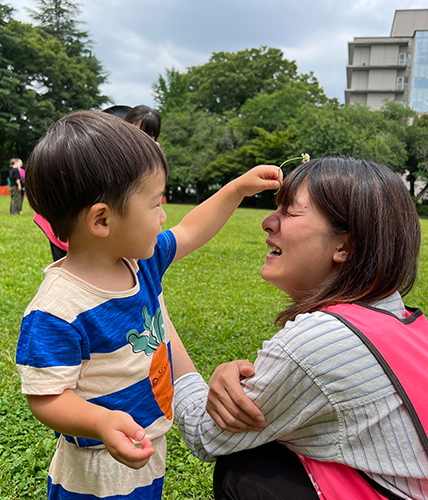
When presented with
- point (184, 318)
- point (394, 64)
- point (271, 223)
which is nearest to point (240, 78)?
point (394, 64)

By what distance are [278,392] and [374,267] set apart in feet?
1.57

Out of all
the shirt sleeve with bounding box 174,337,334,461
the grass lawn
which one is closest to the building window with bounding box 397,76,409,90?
the grass lawn

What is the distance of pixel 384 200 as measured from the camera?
1.48 meters

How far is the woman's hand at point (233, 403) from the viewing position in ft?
4.44

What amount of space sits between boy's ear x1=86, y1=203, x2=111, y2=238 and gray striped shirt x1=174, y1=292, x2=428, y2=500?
1.84ft

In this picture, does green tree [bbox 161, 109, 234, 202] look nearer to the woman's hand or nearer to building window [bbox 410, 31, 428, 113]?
building window [bbox 410, 31, 428, 113]

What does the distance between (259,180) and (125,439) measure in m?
1.17

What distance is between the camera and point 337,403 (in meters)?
1.25

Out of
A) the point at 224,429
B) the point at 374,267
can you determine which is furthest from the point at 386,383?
the point at 224,429

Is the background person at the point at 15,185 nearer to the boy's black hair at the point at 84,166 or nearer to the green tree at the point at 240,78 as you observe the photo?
the boy's black hair at the point at 84,166

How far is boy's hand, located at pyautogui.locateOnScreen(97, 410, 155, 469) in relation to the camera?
3.47 ft

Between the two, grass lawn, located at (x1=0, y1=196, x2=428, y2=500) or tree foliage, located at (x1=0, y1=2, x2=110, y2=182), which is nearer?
grass lawn, located at (x1=0, y1=196, x2=428, y2=500)

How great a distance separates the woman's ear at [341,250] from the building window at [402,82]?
66134mm

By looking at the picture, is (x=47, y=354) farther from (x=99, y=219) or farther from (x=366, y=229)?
(x=366, y=229)
